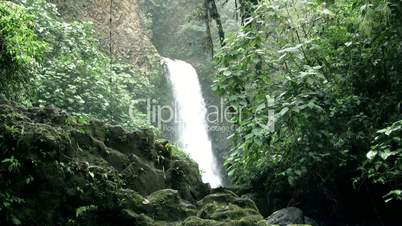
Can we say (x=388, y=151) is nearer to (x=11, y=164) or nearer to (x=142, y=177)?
(x=142, y=177)

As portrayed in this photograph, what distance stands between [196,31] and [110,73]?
14979 mm

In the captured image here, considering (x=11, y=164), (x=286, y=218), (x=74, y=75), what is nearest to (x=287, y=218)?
(x=286, y=218)

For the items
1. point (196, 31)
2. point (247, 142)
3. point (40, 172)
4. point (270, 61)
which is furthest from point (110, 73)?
point (196, 31)

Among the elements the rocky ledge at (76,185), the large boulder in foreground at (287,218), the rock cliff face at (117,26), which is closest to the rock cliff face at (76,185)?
the rocky ledge at (76,185)

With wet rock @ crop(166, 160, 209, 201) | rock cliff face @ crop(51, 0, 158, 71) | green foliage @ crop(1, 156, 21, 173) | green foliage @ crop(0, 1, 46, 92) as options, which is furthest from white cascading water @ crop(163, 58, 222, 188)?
green foliage @ crop(1, 156, 21, 173)

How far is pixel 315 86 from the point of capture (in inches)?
262

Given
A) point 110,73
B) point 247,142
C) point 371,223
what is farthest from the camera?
point 110,73

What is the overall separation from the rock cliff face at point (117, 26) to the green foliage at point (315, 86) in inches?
510

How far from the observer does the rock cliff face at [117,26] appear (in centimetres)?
1931

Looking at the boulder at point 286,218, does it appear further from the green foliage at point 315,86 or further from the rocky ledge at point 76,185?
the rocky ledge at point 76,185

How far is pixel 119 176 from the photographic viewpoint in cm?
532

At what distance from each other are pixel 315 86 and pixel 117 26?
16.1 metres

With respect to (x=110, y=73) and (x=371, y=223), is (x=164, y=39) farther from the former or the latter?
(x=371, y=223)

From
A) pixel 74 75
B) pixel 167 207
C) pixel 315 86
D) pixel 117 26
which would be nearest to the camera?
pixel 167 207
